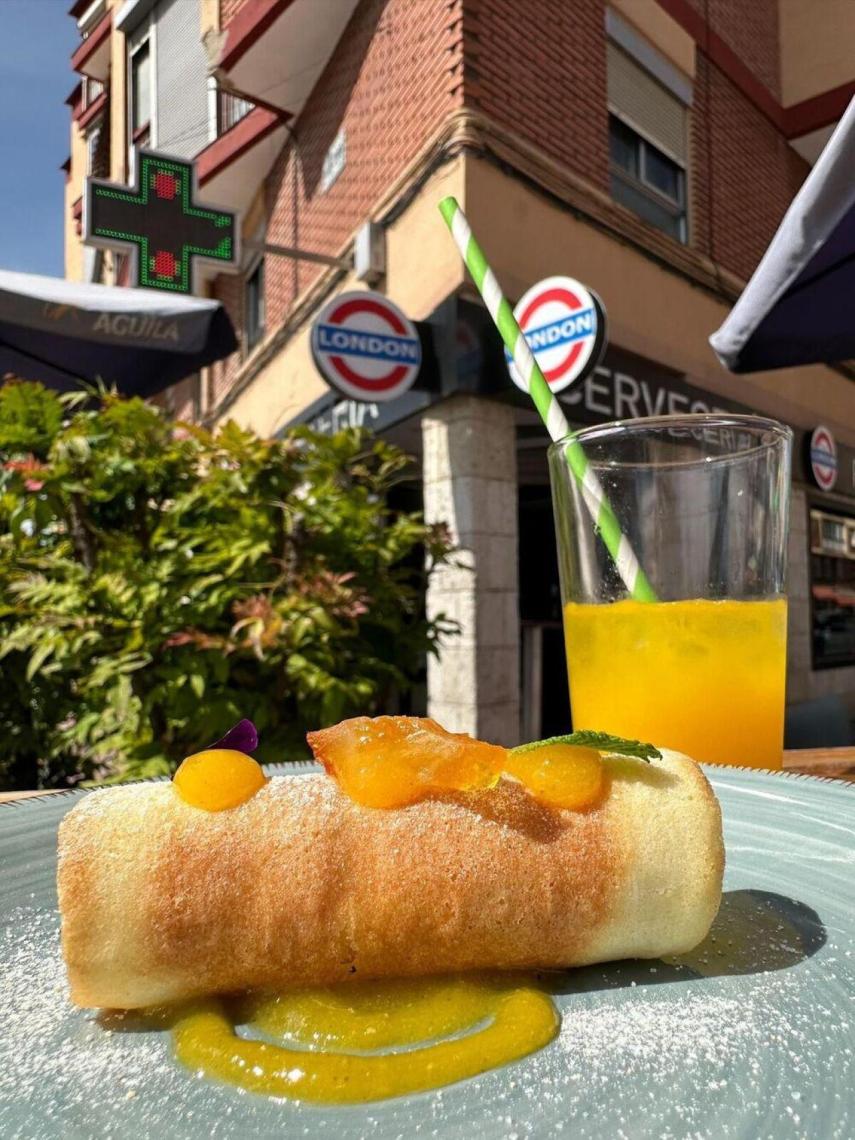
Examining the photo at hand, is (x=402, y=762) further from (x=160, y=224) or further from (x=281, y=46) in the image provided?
(x=281, y=46)

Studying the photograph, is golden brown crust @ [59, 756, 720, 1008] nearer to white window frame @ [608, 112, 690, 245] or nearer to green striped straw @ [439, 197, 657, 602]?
green striped straw @ [439, 197, 657, 602]

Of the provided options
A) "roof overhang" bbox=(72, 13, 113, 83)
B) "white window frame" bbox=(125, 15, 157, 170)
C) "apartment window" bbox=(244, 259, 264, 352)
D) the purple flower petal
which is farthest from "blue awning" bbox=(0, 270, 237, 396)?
"roof overhang" bbox=(72, 13, 113, 83)

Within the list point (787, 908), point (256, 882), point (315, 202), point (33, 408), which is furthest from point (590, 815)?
point (315, 202)

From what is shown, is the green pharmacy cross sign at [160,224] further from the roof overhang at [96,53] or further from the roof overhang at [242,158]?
the roof overhang at [96,53]

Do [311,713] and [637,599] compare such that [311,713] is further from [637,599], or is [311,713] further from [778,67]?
[778,67]

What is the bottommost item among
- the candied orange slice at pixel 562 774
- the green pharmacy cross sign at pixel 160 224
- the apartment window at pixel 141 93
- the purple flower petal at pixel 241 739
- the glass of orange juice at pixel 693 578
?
the candied orange slice at pixel 562 774

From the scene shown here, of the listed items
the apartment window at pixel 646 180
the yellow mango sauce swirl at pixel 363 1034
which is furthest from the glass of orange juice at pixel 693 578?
the apartment window at pixel 646 180

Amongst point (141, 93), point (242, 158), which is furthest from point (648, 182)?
point (141, 93)
